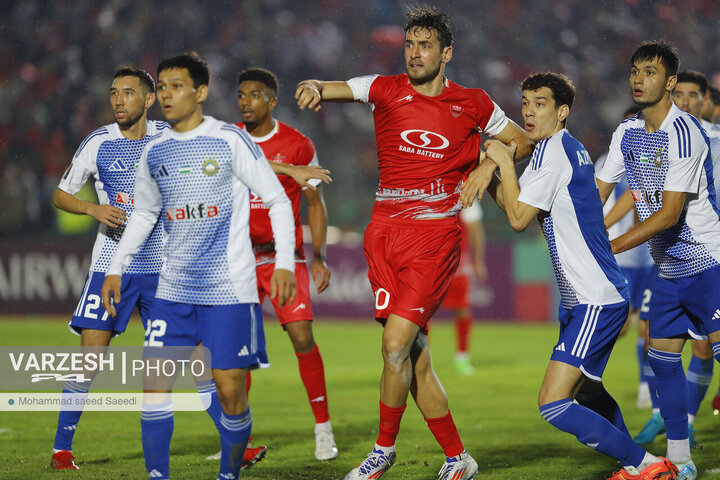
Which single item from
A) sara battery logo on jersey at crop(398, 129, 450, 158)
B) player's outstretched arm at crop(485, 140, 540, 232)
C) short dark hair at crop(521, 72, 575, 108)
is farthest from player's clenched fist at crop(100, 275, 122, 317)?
short dark hair at crop(521, 72, 575, 108)

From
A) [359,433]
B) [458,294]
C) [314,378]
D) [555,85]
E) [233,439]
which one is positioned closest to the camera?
[233,439]

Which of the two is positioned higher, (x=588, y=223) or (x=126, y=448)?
(x=588, y=223)

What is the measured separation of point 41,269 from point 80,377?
11.3 m

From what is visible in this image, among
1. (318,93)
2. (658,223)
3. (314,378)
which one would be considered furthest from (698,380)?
(318,93)

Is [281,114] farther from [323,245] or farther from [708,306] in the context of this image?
[708,306]

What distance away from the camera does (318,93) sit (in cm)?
517

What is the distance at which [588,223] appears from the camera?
482cm

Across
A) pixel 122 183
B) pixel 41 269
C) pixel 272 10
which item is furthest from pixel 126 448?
pixel 272 10

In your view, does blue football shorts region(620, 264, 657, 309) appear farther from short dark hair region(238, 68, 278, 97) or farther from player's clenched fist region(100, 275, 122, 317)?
player's clenched fist region(100, 275, 122, 317)

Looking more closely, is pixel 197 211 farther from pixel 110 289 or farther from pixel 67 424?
pixel 67 424

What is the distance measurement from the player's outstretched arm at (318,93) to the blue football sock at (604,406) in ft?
7.13

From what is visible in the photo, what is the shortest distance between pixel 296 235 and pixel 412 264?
1458mm

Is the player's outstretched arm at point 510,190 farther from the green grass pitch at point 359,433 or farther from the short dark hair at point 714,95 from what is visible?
the short dark hair at point 714,95

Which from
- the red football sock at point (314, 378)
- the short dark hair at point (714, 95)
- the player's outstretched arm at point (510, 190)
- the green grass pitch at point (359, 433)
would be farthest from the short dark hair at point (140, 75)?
the short dark hair at point (714, 95)
